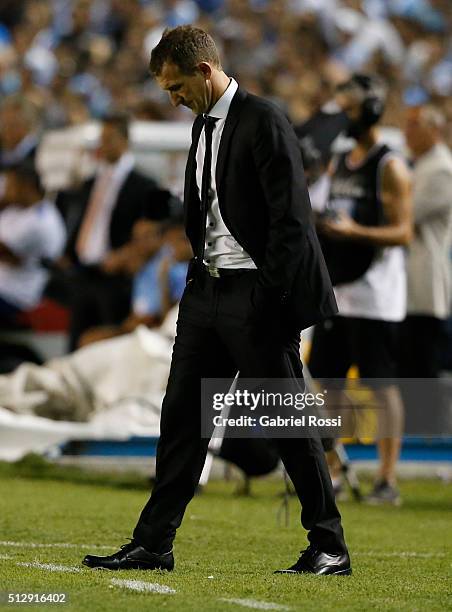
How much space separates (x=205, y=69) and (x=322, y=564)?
1.84m

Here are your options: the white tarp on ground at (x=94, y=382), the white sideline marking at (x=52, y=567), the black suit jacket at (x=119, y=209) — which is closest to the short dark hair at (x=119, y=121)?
the black suit jacket at (x=119, y=209)

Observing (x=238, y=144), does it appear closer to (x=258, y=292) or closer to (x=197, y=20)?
(x=258, y=292)

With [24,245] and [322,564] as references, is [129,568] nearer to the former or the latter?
[322,564]

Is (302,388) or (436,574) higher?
(302,388)

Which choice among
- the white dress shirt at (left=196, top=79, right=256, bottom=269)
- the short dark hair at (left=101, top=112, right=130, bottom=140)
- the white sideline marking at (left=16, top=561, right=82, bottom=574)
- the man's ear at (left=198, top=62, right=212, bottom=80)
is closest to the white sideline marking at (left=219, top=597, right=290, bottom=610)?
the white sideline marking at (left=16, top=561, right=82, bottom=574)

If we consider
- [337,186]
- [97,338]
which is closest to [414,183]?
[337,186]

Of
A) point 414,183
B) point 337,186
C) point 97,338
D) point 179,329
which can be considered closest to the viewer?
point 179,329

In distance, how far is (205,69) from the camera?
17.1ft

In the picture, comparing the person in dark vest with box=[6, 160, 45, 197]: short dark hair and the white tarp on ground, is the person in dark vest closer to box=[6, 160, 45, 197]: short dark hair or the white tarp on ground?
the white tarp on ground

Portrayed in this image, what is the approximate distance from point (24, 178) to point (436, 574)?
6.84 meters

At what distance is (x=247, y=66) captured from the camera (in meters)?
15.9

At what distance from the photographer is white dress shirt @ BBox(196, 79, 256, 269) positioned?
17.4 ft

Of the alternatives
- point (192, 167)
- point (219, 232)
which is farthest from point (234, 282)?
point (192, 167)

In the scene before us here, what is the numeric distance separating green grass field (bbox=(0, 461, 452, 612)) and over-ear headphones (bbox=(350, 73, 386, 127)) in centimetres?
226
